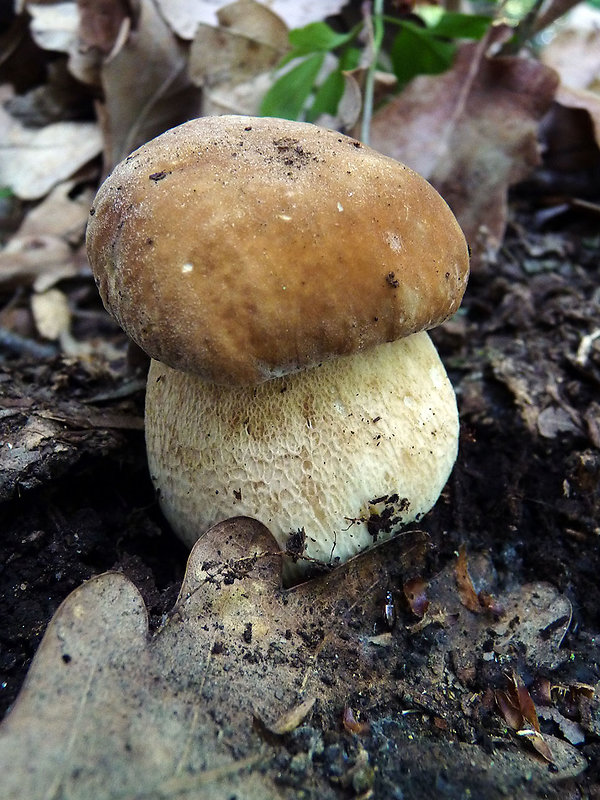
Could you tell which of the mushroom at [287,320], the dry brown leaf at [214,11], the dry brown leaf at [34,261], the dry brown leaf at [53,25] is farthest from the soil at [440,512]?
the dry brown leaf at [53,25]

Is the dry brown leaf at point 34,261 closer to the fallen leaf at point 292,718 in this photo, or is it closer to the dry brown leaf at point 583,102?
the fallen leaf at point 292,718

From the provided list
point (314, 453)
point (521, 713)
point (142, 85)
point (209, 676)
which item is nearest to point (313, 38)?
point (142, 85)

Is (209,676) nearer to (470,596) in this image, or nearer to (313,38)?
(470,596)

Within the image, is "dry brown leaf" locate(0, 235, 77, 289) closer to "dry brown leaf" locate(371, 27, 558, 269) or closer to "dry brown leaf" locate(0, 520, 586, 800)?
"dry brown leaf" locate(371, 27, 558, 269)

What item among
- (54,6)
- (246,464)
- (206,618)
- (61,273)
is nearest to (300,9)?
(54,6)

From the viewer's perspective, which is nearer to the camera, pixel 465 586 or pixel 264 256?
pixel 264 256

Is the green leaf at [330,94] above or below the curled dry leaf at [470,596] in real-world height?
above
